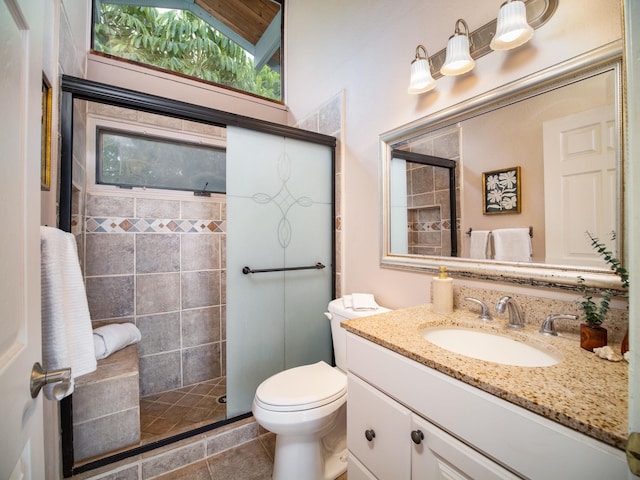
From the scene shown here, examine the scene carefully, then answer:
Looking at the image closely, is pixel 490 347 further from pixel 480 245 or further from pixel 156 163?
pixel 156 163

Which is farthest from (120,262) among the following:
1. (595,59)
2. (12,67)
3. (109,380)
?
(595,59)

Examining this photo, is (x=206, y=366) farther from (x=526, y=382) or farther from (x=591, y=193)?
(x=591, y=193)

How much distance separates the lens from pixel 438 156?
1.32 metres

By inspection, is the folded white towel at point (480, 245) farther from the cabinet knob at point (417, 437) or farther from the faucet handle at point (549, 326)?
the cabinet knob at point (417, 437)

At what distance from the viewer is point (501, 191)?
1086 millimetres

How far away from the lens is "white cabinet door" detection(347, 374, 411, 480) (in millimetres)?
805

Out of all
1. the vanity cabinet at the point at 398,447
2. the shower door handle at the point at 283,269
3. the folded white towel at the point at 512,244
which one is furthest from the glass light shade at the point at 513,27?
the shower door handle at the point at 283,269

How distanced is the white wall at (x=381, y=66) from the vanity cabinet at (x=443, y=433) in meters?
0.60

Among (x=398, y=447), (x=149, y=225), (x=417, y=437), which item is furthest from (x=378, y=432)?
(x=149, y=225)

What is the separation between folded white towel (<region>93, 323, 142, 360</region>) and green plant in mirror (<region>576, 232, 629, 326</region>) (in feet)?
7.42

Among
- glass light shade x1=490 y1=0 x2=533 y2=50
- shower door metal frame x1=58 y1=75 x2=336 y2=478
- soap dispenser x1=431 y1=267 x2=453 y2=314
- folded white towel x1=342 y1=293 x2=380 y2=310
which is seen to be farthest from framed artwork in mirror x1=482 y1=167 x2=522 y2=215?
shower door metal frame x1=58 y1=75 x2=336 y2=478

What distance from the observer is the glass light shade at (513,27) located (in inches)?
36.6

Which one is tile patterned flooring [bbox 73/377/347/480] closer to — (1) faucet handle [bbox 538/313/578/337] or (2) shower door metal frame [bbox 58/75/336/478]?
(2) shower door metal frame [bbox 58/75/336/478]

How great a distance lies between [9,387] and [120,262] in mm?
1820
